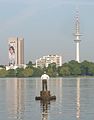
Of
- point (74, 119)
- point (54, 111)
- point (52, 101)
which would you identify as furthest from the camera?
point (52, 101)

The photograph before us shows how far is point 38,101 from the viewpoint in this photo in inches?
2862

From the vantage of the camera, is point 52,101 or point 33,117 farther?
point 52,101

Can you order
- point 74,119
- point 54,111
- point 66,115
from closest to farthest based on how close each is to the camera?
point 74,119, point 66,115, point 54,111

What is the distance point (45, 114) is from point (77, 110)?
5799mm

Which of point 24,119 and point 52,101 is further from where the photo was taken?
point 52,101

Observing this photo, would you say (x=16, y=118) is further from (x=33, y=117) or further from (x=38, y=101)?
(x=38, y=101)

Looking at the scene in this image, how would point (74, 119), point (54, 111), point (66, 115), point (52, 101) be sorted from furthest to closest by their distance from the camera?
1. point (52, 101)
2. point (54, 111)
3. point (66, 115)
4. point (74, 119)

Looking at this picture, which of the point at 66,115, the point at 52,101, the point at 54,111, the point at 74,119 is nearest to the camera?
the point at 74,119

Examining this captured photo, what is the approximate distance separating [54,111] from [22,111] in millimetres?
3504

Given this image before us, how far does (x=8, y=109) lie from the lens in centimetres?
6022

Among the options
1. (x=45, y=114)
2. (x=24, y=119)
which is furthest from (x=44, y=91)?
(x=24, y=119)

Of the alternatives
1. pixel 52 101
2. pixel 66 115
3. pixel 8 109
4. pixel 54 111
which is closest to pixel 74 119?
pixel 66 115

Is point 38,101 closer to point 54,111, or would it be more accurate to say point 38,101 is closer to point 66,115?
point 54,111

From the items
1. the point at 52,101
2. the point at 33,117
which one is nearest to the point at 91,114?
the point at 33,117
